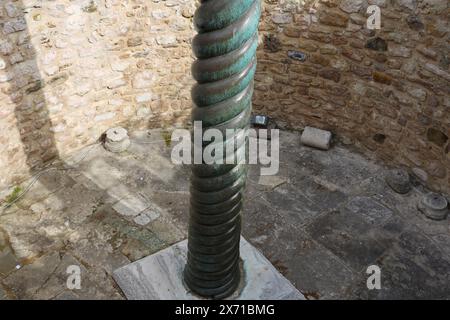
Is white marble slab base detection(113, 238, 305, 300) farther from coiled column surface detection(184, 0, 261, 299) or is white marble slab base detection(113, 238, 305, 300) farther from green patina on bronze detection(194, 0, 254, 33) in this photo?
green patina on bronze detection(194, 0, 254, 33)

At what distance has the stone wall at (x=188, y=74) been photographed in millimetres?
4004

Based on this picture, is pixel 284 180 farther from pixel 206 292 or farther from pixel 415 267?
pixel 206 292

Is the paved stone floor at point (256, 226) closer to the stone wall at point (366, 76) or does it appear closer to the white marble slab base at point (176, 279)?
the white marble slab base at point (176, 279)

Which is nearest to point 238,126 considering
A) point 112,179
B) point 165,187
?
point 165,187

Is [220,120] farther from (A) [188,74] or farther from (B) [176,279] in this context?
(A) [188,74]

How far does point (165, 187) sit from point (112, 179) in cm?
55

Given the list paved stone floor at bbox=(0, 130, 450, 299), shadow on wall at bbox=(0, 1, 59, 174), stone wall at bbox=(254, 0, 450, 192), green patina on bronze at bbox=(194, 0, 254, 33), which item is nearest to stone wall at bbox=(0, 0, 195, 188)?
shadow on wall at bbox=(0, 1, 59, 174)

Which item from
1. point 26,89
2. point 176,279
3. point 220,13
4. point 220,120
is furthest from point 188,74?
point 220,13

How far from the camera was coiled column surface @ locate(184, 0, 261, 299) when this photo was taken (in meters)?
2.12

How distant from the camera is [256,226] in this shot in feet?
13.1

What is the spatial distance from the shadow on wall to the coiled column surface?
7.19 feet

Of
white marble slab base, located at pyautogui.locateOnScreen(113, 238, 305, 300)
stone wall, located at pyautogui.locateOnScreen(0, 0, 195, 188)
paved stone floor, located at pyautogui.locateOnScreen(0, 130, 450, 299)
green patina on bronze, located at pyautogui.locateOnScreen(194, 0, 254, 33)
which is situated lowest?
paved stone floor, located at pyautogui.locateOnScreen(0, 130, 450, 299)

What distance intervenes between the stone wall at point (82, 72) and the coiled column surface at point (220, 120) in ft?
7.24

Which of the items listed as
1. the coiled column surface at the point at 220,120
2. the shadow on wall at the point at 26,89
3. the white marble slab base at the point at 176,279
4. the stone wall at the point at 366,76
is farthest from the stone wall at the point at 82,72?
the coiled column surface at the point at 220,120
